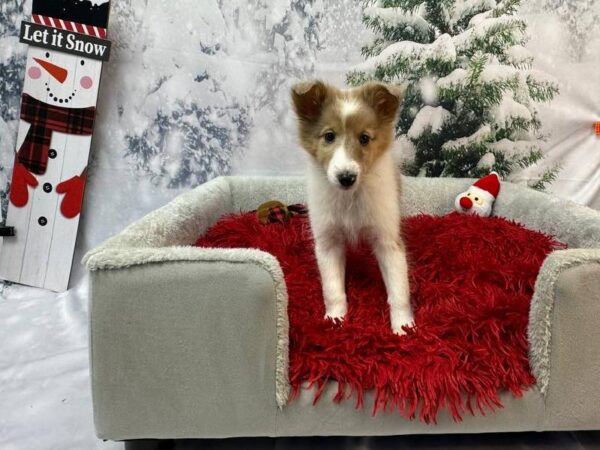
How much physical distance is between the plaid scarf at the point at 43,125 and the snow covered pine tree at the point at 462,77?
158cm

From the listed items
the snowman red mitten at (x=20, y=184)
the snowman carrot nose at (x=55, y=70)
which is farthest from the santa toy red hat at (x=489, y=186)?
the snowman red mitten at (x=20, y=184)

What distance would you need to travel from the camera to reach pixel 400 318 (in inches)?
70.5

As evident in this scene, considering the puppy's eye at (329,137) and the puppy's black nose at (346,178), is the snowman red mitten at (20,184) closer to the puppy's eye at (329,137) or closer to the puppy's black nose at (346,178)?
the puppy's eye at (329,137)

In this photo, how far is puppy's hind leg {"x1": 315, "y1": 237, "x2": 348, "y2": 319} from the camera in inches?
73.4

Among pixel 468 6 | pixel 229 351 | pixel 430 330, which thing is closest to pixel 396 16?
pixel 468 6

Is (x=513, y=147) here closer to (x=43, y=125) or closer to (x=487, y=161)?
(x=487, y=161)

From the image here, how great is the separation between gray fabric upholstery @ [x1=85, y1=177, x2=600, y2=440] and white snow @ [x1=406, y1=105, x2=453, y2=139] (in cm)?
171

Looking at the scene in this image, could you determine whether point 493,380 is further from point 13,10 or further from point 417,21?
point 13,10

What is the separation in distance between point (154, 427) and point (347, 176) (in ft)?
3.18

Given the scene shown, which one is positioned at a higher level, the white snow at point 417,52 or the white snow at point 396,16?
the white snow at point 396,16

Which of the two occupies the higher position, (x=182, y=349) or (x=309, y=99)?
(x=309, y=99)

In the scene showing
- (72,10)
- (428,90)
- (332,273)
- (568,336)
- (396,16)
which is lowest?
(332,273)

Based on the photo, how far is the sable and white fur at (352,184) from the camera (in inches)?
69.1

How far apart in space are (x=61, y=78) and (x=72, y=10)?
368 mm
